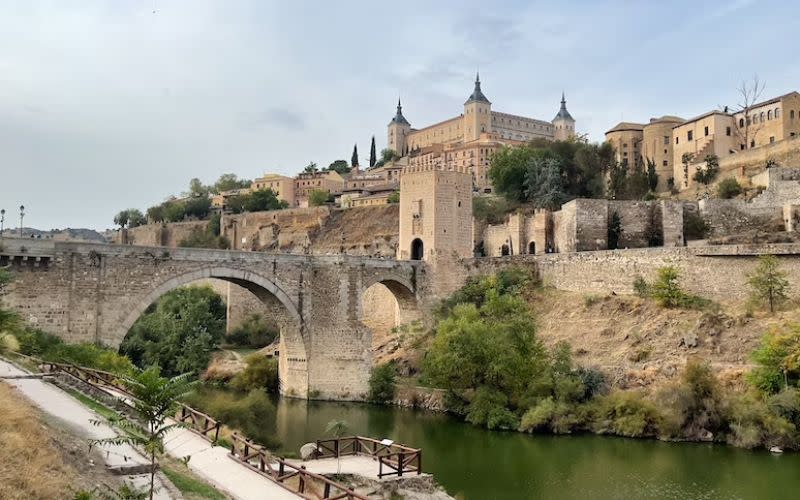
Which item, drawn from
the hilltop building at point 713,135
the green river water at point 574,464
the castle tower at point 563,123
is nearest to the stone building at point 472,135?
the castle tower at point 563,123

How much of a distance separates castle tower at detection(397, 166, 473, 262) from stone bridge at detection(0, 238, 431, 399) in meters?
1.64

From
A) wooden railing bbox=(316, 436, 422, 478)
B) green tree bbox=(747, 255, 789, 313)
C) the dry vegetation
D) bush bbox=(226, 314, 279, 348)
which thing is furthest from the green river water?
bush bbox=(226, 314, 279, 348)

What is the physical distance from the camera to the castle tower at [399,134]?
4154 inches

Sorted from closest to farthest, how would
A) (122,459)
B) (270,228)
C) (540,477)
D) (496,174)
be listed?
(122,459) < (540,477) < (496,174) < (270,228)

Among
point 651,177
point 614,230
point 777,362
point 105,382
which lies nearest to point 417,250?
point 614,230

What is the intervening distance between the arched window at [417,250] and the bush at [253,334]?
1087cm

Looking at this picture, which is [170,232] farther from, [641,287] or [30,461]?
[30,461]

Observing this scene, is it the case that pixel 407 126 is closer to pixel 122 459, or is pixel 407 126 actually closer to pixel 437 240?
pixel 437 240

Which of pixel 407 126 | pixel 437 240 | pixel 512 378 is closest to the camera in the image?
pixel 512 378

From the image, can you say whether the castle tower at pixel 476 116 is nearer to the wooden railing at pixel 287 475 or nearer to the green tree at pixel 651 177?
the green tree at pixel 651 177

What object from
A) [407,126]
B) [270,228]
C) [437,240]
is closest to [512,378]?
[437,240]

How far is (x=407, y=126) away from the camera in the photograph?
108375mm

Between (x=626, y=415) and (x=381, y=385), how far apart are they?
387 inches

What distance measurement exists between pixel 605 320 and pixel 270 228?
42978 millimetres
